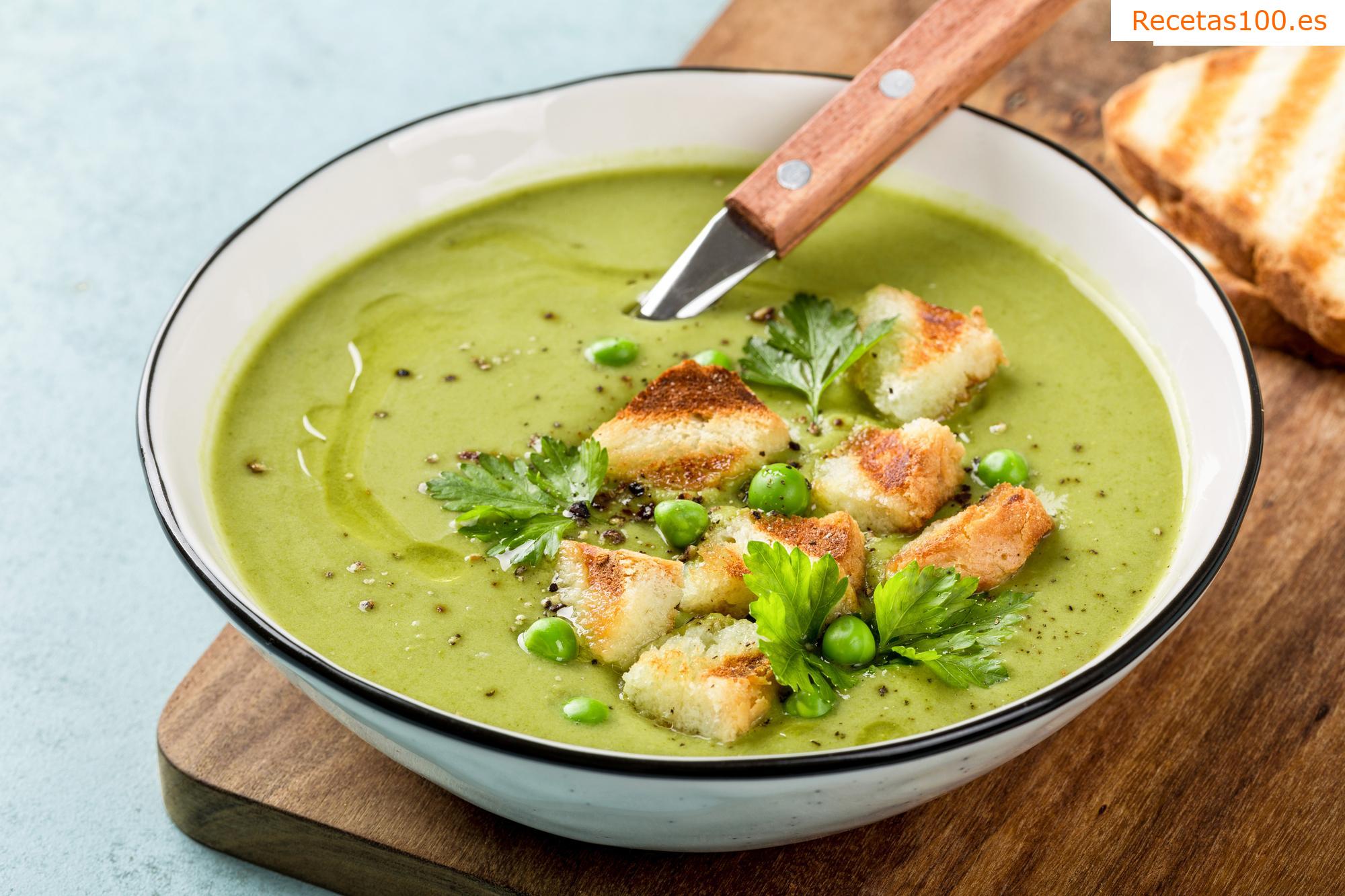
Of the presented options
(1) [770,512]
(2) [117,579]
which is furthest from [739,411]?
(2) [117,579]

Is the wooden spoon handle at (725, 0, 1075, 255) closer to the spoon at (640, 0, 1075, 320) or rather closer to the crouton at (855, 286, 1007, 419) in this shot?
the spoon at (640, 0, 1075, 320)

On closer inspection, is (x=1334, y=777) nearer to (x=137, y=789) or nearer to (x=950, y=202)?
(x=950, y=202)

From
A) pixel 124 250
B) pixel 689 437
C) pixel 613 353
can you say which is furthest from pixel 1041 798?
pixel 124 250

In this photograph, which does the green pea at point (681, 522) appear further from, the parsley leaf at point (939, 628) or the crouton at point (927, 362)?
the crouton at point (927, 362)

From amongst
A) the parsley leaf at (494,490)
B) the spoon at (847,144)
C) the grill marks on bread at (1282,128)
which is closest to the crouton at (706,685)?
the parsley leaf at (494,490)

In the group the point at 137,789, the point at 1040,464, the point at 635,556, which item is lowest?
the point at 137,789

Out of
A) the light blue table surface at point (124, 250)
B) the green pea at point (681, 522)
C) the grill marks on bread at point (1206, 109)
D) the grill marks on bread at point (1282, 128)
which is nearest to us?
the green pea at point (681, 522)
